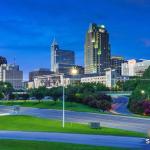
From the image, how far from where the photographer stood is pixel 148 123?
226ft

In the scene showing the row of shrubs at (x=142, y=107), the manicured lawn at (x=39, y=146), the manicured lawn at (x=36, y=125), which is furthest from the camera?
the row of shrubs at (x=142, y=107)

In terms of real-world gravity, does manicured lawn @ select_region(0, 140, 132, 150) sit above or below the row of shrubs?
below

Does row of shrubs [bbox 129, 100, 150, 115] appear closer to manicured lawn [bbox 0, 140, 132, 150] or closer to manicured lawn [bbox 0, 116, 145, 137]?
manicured lawn [bbox 0, 116, 145, 137]

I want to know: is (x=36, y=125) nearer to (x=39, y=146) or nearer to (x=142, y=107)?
(x=39, y=146)

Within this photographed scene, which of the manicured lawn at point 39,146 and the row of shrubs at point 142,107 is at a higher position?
the row of shrubs at point 142,107

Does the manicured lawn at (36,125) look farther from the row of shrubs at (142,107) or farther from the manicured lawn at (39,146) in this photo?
the row of shrubs at (142,107)

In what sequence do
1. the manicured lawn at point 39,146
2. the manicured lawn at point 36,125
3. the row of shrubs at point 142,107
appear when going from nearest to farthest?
1. the manicured lawn at point 39,146
2. the manicured lawn at point 36,125
3. the row of shrubs at point 142,107

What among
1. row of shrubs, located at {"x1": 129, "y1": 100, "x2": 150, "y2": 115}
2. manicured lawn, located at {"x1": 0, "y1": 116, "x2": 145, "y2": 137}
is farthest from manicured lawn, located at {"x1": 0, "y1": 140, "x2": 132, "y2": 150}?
row of shrubs, located at {"x1": 129, "y1": 100, "x2": 150, "y2": 115}

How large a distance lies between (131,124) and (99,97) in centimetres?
4595

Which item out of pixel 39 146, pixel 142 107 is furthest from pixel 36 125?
pixel 142 107

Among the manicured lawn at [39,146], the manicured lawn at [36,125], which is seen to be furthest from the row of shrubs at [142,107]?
the manicured lawn at [39,146]

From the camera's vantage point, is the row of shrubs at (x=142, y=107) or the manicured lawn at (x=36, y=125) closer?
the manicured lawn at (x=36, y=125)

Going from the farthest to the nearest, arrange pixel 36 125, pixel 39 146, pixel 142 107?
pixel 142 107 → pixel 36 125 → pixel 39 146

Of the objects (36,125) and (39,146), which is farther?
(36,125)
